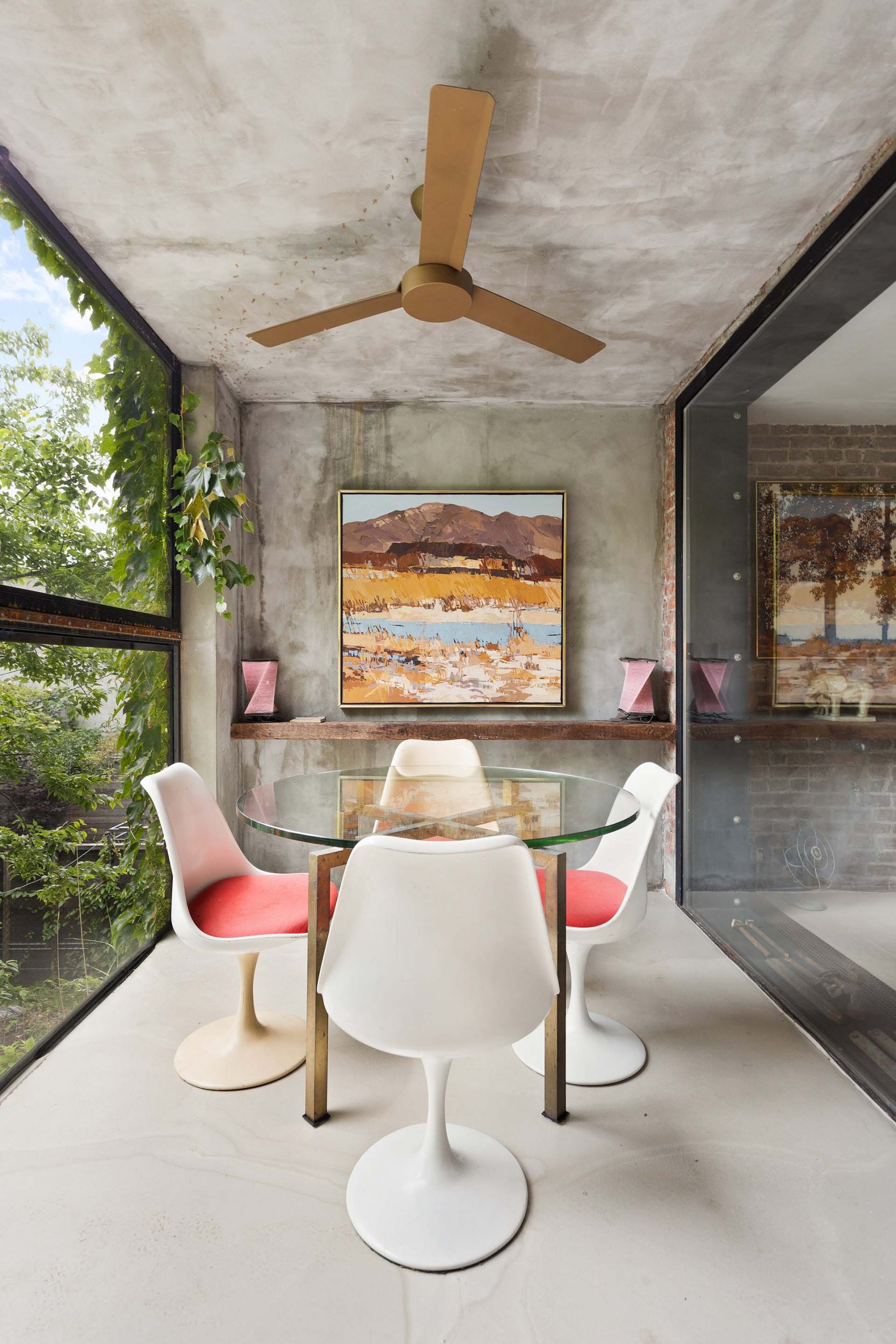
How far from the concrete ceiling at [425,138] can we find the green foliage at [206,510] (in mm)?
Answer: 573

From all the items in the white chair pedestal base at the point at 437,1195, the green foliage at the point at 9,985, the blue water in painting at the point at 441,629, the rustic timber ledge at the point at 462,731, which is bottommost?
the white chair pedestal base at the point at 437,1195

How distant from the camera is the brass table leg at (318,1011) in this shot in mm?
1868

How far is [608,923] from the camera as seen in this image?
6.71 feet

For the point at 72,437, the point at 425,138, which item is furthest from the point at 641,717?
the point at 72,437

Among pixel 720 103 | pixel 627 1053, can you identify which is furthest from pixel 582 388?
pixel 627 1053

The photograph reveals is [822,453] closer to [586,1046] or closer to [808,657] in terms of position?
[808,657]

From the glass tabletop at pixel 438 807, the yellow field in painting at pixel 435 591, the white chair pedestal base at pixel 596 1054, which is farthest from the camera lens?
the yellow field in painting at pixel 435 591

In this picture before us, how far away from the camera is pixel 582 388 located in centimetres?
377

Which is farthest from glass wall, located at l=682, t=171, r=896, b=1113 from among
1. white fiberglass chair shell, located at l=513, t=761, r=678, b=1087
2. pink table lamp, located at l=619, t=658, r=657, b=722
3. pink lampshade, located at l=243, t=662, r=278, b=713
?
pink lampshade, located at l=243, t=662, r=278, b=713

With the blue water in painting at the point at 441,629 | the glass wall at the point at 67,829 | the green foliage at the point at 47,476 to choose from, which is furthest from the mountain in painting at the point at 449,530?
the green foliage at the point at 47,476

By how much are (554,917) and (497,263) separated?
2334 mm

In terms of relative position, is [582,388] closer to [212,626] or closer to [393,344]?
[393,344]

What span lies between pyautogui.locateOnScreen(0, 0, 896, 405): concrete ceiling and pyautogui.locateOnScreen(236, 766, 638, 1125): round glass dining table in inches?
76.3

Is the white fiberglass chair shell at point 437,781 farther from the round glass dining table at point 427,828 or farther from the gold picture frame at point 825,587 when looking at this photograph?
the gold picture frame at point 825,587
